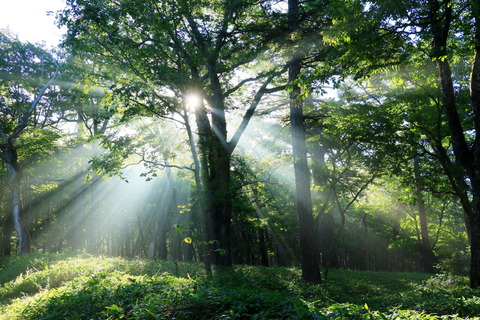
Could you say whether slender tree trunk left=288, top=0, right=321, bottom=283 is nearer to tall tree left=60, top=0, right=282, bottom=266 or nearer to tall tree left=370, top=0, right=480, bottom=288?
tall tree left=60, top=0, right=282, bottom=266

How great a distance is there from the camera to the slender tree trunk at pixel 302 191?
37.2ft

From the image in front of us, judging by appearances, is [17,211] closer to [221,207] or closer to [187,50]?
[221,207]

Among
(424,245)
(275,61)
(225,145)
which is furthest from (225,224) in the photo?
(424,245)

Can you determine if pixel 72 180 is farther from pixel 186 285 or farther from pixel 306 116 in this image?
pixel 186 285

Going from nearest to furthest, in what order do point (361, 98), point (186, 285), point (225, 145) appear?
point (186, 285), point (361, 98), point (225, 145)

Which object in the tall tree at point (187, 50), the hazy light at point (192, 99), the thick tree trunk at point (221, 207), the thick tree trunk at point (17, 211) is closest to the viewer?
the tall tree at point (187, 50)

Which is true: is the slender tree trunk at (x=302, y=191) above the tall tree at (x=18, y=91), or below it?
below

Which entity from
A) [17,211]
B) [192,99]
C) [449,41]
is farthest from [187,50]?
[17,211]

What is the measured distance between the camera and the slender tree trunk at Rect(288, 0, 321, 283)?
37.2 feet

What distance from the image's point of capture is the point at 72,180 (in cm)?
2689

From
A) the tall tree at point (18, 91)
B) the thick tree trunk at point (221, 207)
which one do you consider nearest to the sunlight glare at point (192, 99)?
the thick tree trunk at point (221, 207)

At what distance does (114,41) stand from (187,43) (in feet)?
7.93

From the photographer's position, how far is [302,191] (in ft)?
38.7

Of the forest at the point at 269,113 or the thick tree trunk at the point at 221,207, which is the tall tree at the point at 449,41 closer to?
the forest at the point at 269,113
